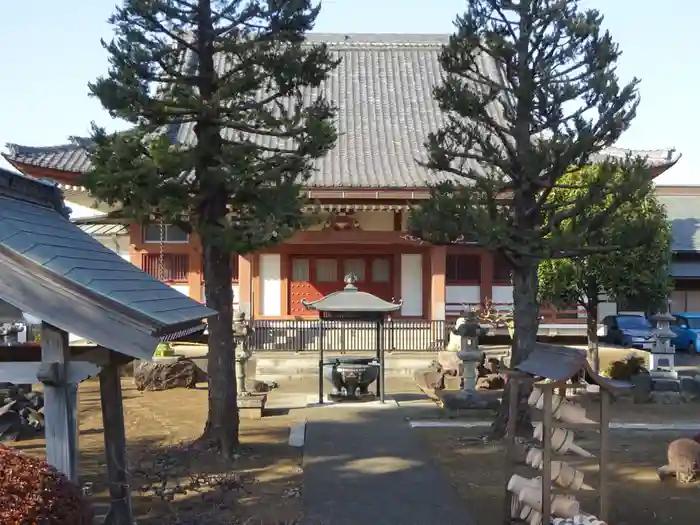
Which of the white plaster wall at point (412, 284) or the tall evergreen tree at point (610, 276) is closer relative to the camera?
the tall evergreen tree at point (610, 276)

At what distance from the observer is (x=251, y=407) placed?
1377 centimetres

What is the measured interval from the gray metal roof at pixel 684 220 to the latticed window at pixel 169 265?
54.3ft

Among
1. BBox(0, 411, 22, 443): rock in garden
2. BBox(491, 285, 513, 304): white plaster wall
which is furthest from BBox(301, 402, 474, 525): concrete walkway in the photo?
BBox(491, 285, 513, 304): white plaster wall

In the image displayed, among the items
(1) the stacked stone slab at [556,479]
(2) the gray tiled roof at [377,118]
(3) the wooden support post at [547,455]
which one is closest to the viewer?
(3) the wooden support post at [547,455]

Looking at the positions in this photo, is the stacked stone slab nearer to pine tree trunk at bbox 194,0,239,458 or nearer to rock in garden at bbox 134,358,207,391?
pine tree trunk at bbox 194,0,239,458

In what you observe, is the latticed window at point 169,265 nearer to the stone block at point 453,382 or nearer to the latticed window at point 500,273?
the latticed window at point 500,273

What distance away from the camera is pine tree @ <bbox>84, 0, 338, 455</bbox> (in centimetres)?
986

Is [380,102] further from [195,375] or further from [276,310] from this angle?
[195,375]

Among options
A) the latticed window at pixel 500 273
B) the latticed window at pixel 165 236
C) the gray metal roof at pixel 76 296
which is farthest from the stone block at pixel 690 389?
the latticed window at pixel 165 236

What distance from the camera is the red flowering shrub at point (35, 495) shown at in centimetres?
415

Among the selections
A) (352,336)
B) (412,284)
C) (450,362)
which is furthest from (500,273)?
(450,362)

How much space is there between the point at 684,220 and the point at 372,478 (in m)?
26.3

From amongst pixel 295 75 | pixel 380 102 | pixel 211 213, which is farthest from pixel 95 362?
pixel 380 102

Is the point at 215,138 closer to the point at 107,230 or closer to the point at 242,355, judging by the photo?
the point at 242,355
